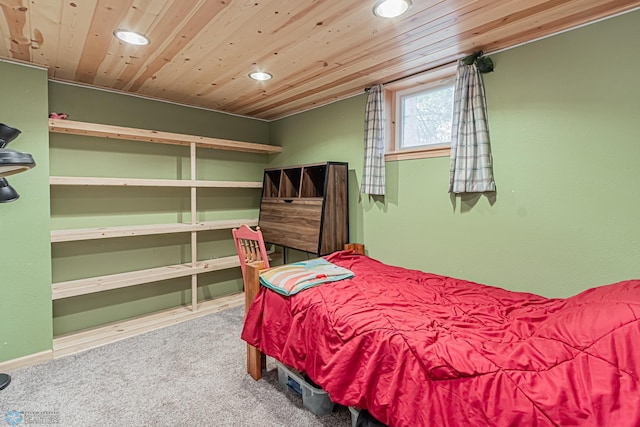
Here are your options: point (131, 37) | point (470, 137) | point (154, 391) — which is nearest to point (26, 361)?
point (154, 391)

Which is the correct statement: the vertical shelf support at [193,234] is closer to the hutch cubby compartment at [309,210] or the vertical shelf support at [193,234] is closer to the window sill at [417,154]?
the hutch cubby compartment at [309,210]

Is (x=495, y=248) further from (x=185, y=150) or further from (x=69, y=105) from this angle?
(x=69, y=105)

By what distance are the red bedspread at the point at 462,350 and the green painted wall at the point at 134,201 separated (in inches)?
71.6

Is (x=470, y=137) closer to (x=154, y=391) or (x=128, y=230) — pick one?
(x=154, y=391)

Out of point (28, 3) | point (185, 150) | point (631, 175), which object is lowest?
point (631, 175)

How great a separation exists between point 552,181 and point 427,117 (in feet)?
3.63

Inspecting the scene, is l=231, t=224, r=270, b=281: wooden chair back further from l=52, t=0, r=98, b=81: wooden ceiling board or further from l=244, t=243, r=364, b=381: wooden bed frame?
l=52, t=0, r=98, b=81: wooden ceiling board

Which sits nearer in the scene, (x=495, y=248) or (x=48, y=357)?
(x=495, y=248)

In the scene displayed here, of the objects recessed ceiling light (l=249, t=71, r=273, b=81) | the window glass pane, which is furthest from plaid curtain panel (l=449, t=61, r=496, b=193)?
recessed ceiling light (l=249, t=71, r=273, b=81)

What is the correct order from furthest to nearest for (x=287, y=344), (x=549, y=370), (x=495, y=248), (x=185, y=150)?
1. (x=185, y=150)
2. (x=495, y=248)
3. (x=287, y=344)
4. (x=549, y=370)

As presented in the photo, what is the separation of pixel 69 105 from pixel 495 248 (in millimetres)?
3690

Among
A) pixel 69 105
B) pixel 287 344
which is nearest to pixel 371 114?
pixel 287 344

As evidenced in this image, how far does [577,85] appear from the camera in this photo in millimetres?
1896

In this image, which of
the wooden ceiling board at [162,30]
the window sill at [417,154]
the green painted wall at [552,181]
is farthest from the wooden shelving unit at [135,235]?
Answer: the green painted wall at [552,181]
